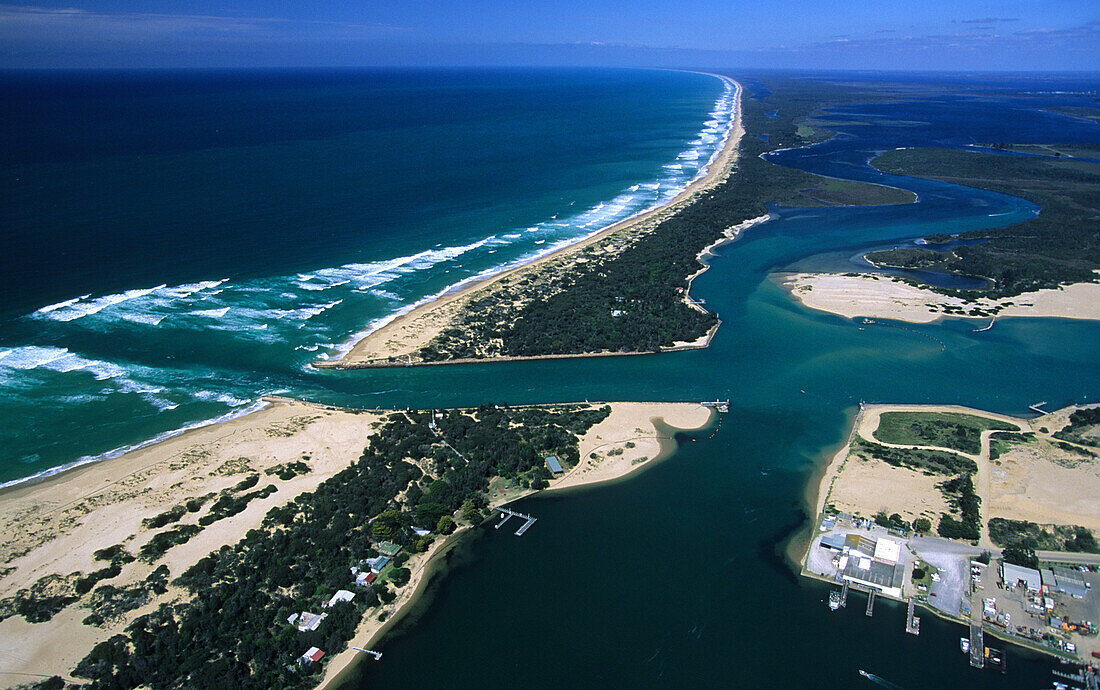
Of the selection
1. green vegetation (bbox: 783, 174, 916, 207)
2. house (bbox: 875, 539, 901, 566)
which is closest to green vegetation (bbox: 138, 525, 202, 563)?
house (bbox: 875, 539, 901, 566)

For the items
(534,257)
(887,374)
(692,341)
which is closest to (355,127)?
(534,257)

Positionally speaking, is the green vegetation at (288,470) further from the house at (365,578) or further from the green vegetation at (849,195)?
the green vegetation at (849,195)

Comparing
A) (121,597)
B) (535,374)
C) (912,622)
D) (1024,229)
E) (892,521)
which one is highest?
(1024,229)

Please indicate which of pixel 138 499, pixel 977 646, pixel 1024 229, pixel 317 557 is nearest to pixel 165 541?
pixel 138 499

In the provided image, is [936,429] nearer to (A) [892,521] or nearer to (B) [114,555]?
(A) [892,521]

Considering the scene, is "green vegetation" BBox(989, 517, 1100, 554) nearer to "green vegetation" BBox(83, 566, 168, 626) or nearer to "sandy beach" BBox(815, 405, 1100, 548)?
"sandy beach" BBox(815, 405, 1100, 548)

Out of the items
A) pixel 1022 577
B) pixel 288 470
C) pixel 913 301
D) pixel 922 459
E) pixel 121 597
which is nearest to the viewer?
pixel 121 597
